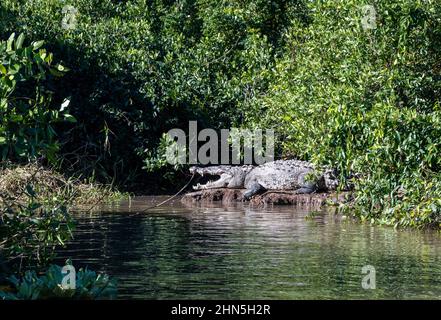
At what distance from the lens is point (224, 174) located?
21.2 metres

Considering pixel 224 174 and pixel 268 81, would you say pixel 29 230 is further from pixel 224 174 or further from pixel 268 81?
pixel 268 81

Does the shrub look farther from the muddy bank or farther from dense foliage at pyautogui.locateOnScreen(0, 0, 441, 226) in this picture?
the muddy bank

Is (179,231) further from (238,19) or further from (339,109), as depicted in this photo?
(238,19)

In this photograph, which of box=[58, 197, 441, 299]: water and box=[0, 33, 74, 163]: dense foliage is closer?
box=[0, 33, 74, 163]: dense foliage

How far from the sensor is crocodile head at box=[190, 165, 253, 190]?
2095 cm

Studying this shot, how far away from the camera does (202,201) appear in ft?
67.4

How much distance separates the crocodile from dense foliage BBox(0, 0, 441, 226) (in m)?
0.57

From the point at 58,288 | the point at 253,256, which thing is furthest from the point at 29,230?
the point at 253,256

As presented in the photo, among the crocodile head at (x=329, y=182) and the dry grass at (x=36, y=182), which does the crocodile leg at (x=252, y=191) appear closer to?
the crocodile head at (x=329, y=182)

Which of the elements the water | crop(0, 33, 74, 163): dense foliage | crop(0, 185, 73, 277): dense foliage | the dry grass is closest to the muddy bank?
the water

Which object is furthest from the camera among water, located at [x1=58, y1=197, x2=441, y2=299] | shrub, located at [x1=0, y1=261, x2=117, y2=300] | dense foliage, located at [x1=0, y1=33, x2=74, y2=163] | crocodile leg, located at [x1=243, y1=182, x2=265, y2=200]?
crocodile leg, located at [x1=243, y1=182, x2=265, y2=200]

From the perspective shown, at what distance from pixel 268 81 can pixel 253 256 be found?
9.52 m

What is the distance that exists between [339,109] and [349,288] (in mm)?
5361
